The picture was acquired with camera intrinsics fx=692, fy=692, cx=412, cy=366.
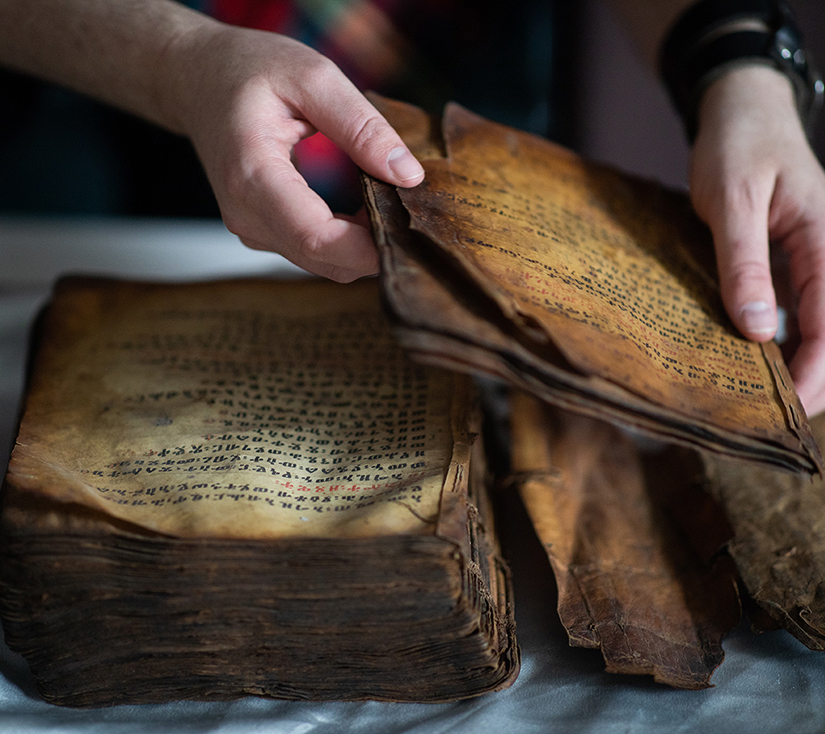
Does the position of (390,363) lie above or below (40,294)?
above

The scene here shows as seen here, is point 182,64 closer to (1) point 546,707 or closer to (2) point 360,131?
(2) point 360,131

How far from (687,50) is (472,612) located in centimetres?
64

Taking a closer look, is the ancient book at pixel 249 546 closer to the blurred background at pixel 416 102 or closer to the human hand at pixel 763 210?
the human hand at pixel 763 210

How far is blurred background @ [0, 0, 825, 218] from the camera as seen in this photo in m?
1.23

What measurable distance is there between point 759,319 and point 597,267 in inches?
5.4

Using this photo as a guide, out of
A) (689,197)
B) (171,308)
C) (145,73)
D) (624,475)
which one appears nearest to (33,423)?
(171,308)

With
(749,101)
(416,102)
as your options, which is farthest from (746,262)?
(416,102)

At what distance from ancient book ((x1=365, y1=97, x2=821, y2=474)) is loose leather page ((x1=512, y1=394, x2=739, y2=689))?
5.5 inches

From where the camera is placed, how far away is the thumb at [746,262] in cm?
56

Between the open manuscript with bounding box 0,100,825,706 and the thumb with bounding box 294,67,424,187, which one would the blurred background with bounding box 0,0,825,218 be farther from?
the thumb with bounding box 294,67,424,187

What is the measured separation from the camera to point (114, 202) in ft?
4.37

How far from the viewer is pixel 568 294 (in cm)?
48

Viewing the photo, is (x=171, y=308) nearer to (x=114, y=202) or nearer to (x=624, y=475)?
(x=624, y=475)

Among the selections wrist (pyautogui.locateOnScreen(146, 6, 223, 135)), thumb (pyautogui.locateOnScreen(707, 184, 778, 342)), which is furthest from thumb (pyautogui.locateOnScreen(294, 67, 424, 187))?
thumb (pyautogui.locateOnScreen(707, 184, 778, 342))
